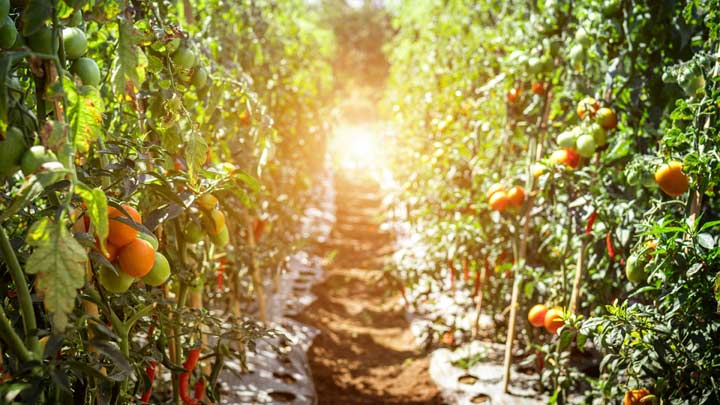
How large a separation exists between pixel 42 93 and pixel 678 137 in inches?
50.8

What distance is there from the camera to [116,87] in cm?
81

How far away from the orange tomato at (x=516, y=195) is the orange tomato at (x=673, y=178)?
0.63 meters

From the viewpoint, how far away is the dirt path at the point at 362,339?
246 centimetres

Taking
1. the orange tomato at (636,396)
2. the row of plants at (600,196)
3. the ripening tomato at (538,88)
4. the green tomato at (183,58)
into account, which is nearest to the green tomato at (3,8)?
the green tomato at (183,58)

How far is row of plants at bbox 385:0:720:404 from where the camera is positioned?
1.26m

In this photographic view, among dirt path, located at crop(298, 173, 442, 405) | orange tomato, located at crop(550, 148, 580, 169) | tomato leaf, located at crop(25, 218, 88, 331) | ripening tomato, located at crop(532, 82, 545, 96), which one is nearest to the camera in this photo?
tomato leaf, located at crop(25, 218, 88, 331)

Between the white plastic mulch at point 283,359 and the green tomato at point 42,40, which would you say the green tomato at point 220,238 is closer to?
the white plastic mulch at point 283,359

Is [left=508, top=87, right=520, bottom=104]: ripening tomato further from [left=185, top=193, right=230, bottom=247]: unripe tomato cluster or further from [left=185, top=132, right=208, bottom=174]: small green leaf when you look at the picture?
[left=185, top=132, right=208, bottom=174]: small green leaf

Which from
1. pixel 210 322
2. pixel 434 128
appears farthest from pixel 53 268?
pixel 434 128

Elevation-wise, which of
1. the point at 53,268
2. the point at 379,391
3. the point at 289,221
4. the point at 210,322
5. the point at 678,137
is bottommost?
the point at 379,391

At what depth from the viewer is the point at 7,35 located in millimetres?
712

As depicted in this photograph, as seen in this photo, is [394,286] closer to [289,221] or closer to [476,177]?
[289,221]

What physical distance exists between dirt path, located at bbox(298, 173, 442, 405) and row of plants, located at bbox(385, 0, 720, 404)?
31 centimetres

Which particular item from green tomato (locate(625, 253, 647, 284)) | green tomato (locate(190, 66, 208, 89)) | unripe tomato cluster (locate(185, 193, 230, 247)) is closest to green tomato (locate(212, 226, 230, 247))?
unripe tomato cluster (locate(185, 193, 230, 247))
